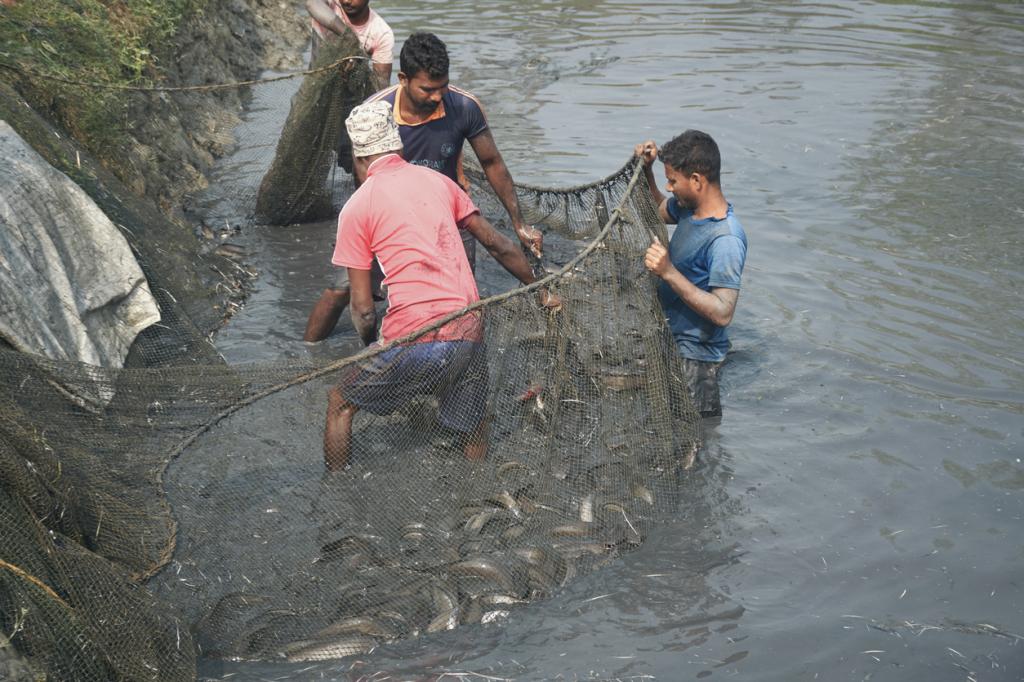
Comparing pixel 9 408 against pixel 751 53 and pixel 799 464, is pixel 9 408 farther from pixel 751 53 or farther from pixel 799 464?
pixel 751 53

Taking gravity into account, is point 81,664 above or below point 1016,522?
above

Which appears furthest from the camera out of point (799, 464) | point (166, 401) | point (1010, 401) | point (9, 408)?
point (1010, 401)

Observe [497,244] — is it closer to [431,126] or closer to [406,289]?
[406,289]

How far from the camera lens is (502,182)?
6914 mm

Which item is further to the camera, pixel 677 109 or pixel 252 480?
pixel 677 109

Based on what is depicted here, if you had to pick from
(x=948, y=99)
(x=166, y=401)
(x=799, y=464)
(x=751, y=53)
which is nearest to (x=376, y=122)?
(x=166, y=401)

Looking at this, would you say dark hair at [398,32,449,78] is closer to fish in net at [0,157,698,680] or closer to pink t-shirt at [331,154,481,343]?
pink t-shirt at [331,154,481,343]

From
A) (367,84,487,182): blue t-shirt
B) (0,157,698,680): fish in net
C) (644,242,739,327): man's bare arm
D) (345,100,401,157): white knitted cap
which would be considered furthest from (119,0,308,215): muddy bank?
(644,242,739,327): man's bare arm

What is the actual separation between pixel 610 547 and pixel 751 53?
12.4 m

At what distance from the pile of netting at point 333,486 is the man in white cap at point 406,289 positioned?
5 cm

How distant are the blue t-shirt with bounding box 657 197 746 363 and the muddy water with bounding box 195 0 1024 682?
2.35ft

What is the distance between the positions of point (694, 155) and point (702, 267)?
→ 633 millimetres

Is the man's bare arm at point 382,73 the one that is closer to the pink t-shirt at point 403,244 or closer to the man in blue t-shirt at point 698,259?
the man in blue t-shirt at point 698,259

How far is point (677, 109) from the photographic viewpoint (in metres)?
12.9
